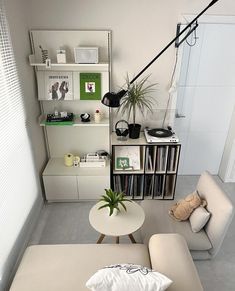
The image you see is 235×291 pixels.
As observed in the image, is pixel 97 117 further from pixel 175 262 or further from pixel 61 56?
pixel 175 262

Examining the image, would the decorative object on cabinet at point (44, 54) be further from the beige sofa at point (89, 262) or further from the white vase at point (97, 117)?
the beige sofa at point (89, 262)

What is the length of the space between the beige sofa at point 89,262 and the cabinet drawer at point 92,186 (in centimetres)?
96

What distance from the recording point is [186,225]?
2074mm

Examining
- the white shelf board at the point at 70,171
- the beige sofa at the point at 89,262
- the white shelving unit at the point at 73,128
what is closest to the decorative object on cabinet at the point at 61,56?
the white shelving unit at the point at 73,128

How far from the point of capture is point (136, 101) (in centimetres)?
255

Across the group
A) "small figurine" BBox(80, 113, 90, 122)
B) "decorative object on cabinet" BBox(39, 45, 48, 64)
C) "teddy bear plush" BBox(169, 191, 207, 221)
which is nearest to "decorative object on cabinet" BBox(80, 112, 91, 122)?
"small figurine" BBox(80, 113, 90, 122)

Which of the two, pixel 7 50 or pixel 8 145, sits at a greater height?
pixel 7 50

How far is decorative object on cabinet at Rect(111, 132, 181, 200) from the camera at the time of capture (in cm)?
262

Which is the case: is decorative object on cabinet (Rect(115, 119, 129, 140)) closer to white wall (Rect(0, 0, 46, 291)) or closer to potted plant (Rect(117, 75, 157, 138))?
potted plant (Rect(117, 75, 157, 138))

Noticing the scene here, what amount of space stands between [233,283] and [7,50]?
2.68 meters

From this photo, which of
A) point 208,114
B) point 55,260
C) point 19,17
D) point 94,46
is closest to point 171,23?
point 94,46

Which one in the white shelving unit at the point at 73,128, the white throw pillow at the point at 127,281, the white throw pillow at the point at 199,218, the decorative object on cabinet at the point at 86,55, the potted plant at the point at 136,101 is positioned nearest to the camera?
the white throw pillow at the point at 127,281

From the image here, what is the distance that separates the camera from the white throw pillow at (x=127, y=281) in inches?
47.9

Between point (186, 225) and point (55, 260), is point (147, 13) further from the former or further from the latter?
point (55, 260)
